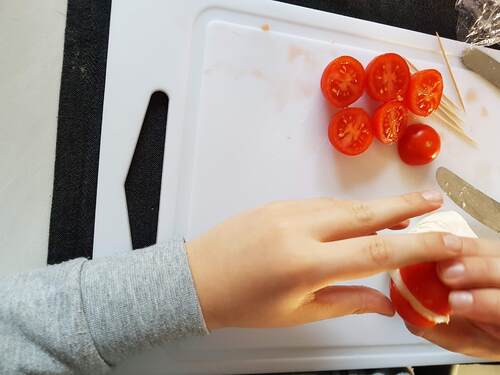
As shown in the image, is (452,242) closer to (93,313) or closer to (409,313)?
(409,313)

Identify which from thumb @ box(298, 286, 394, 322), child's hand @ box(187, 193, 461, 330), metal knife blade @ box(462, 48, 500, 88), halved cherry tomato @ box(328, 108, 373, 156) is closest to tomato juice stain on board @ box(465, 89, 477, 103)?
metal knife blade @ box(462, 48, 500, 88)

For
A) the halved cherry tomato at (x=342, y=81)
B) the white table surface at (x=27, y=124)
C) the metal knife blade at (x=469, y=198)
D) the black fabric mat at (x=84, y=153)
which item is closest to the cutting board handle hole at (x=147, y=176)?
the black fabric mat at (x=84, y=153)

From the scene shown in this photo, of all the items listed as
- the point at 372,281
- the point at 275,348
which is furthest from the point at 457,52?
the point at 275,348

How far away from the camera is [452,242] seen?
2.11 feet

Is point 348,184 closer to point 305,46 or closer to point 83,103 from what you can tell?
point 305,46

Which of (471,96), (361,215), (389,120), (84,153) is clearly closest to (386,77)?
(389,120)

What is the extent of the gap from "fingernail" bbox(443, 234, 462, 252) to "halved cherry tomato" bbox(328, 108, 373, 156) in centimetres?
28

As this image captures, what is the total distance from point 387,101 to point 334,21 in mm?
181

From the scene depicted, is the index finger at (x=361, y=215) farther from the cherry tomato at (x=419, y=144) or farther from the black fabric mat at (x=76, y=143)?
the black fabric mat at (x=76, y=143)

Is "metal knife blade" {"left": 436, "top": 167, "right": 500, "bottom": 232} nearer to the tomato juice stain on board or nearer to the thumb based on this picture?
the tomato juice stain on board

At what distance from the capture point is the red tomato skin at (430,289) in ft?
2.26

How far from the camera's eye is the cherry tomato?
0.92 metres

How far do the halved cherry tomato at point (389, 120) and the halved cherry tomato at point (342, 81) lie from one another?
0.05 meters

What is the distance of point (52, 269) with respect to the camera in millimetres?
728
